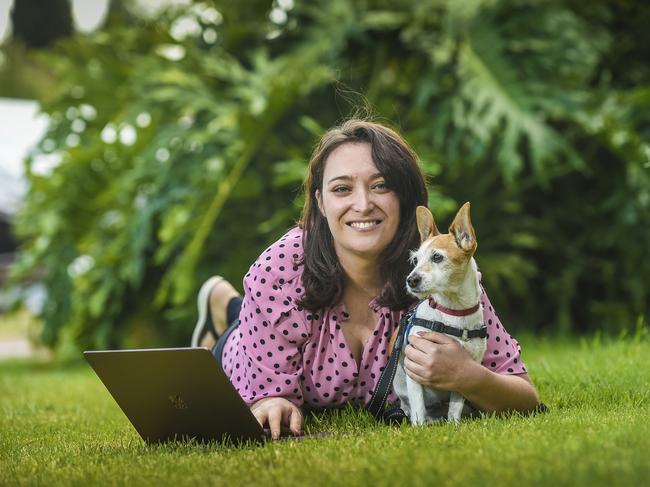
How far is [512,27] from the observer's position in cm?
662

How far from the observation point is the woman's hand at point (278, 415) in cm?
321

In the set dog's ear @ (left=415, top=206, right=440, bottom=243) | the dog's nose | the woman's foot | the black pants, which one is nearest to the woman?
dog's ear @ (left=415, top=206, right=440, bottom=243)

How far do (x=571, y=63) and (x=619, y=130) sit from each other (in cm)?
75

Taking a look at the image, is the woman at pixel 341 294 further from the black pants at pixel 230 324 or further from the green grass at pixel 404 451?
the black pants at pixel 230 324

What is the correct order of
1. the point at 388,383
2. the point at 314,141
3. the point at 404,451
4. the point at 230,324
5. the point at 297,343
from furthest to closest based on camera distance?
the point at 314,141, the point at 230,324, the point at 297,343, the point at 388,383, the point at 404,451

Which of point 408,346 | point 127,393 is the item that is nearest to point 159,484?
point 127,393

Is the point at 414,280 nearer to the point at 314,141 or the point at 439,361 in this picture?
the point at 439,361

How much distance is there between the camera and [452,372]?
3.01 metres

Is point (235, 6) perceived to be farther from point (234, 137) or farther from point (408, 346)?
point (408, 346)

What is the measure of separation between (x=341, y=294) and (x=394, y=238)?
0.30 meters

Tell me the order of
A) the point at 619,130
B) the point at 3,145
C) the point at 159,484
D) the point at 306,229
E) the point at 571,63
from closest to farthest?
the point at 159,484 < the point at 306,229 < the point at 619,130 < the point at 571,63 < the point at 3,145

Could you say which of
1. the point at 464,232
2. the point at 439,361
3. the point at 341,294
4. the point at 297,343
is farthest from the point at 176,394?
the point at 464,232

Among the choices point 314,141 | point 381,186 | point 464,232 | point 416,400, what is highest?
point 314,141

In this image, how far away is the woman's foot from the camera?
16.0 ft
